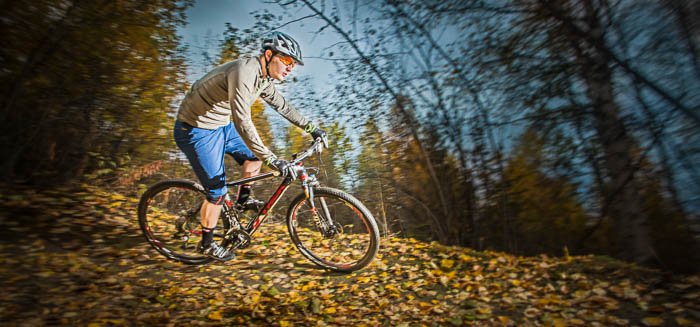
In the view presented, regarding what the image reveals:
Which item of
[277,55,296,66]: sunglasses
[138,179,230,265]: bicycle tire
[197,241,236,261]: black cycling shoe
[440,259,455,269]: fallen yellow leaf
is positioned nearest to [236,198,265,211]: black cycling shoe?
[138,179,230,265]: bicycle tire

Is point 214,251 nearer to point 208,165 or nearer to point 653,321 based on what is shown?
point 208,165

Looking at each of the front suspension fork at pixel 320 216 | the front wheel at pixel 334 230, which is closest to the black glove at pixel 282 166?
the front suspension fork at pixel 320 216

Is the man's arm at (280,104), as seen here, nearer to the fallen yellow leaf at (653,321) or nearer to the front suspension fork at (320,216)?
the front suspension fork at (320,216)

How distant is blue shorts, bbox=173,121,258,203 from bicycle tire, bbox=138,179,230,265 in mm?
210

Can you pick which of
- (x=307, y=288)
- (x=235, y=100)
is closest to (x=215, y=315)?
(x=307, y=288)

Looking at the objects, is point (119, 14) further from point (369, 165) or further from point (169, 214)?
point (369, 165)

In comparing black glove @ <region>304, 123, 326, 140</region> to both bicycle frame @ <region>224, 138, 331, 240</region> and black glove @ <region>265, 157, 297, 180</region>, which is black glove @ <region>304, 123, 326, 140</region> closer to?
bicycle frame @ <region>224, 138, 331, 240</region>

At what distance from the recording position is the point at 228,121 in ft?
11.8

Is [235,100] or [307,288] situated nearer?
[235,100]

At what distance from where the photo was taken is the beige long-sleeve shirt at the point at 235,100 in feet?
9.81

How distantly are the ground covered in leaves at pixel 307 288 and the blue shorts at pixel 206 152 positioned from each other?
36.9 inches

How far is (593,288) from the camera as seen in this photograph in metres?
3.04

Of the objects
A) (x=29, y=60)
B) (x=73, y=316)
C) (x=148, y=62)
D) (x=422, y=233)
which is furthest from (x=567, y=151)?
(x=29, y=60)

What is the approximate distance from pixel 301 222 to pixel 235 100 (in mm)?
1429
